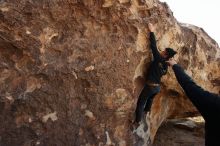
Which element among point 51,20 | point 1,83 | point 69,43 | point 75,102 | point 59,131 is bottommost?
point 59,131

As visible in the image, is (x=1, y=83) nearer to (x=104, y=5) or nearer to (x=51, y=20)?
(x=51, y=20)

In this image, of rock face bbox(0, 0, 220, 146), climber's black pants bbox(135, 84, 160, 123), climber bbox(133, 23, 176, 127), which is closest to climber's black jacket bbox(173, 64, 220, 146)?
rock face bbox(0, 0, 220, 146)

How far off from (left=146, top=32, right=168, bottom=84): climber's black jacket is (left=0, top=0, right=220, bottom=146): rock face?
0.19 metres

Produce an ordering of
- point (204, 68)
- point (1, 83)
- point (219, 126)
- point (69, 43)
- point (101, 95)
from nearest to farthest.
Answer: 1. point (219, 126)
2. point (1, 83)
3. point (69, 43)
4. point (101, 95)
5. point (204, 68)

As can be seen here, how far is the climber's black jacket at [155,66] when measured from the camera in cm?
820

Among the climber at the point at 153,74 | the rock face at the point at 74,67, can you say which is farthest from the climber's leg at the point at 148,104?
the rock face at the point at 74,67

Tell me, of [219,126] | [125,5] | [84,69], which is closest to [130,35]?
[125,5]

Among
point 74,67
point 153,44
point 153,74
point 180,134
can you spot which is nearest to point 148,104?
point 153,74

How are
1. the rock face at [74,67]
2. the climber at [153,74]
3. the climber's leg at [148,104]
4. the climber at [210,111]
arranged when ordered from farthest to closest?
the climber's leg at [148,104], the climber at [153,74], the rock face at [74,67], the climber at [210,111]

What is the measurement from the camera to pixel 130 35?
8109 millimetres

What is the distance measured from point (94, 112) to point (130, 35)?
6.60ft

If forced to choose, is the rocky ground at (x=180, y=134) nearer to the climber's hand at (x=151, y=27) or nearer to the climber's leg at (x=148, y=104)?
the climber's leg at (x=148, y=104)

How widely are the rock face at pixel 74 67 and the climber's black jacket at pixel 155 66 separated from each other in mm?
191

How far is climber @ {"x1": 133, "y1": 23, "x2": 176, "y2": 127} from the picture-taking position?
818 centimetres
